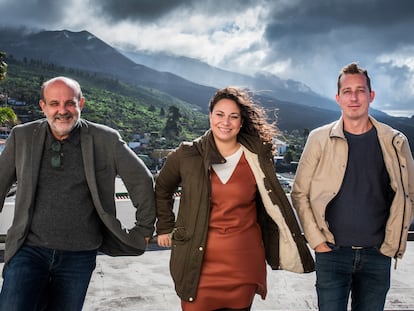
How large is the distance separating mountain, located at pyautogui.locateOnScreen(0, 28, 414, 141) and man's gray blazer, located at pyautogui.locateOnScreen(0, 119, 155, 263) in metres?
83.4

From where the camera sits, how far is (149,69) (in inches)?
4774

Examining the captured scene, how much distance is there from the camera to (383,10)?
117m

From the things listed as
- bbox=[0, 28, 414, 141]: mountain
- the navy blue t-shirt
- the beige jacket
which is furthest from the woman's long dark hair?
bbox=[0, 28, 414, 141]: mountain

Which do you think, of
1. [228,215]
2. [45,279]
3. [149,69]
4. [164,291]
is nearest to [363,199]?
[228,215]

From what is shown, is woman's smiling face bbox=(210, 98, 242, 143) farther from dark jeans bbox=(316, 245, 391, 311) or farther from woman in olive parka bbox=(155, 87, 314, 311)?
dark jeans bbox=(316, 245, 391, 311)

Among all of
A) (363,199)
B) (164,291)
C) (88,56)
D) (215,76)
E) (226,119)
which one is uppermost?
(215,76)

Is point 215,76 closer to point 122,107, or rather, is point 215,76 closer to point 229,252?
point 122,107

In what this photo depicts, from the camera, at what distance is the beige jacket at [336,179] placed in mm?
1847

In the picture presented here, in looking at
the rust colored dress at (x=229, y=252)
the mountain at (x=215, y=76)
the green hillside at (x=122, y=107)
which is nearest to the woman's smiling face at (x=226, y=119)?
the rust colored dress at (x=229, y=252)

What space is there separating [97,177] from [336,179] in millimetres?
934

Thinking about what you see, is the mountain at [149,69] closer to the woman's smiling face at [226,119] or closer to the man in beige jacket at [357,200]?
the man in beige jacket at [357,200]

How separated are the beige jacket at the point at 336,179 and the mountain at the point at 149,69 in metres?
83.3

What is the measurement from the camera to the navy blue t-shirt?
6.06ft

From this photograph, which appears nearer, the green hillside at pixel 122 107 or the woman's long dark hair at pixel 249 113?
the woman's long dark hair at pixel 249 113
